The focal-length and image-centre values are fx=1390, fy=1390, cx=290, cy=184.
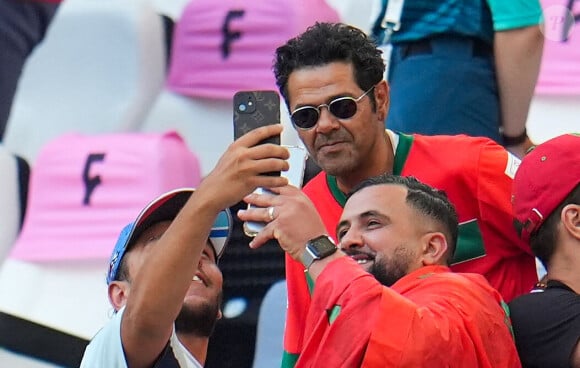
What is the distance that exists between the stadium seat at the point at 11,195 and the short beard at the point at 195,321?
1.48m

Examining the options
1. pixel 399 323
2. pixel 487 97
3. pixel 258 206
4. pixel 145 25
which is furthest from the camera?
pixel 145 25

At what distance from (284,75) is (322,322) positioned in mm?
899

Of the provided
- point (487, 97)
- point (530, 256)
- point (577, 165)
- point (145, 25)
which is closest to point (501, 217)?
point (530, 256)

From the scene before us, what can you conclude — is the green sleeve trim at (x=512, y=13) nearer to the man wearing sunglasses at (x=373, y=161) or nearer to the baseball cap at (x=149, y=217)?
the man wearing sunglasses at (x=373, y=161)

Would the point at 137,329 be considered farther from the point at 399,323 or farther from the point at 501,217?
the point at 501,217

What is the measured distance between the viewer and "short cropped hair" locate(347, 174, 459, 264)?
2.67 meters

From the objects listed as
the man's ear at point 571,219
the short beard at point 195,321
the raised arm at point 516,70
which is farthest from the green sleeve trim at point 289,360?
the raised arm at point 516,70

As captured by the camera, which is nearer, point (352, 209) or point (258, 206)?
point (258, 206)

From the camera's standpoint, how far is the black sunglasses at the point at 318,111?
298 centimetres

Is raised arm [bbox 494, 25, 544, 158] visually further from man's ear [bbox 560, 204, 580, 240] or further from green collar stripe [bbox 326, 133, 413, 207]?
man's ear [bbox 560, 204, 580, 240]

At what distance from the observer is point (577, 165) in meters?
2.65

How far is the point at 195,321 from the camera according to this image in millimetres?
2896

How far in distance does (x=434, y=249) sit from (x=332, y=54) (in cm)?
66

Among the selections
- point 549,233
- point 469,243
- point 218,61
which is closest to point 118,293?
point 469,243
